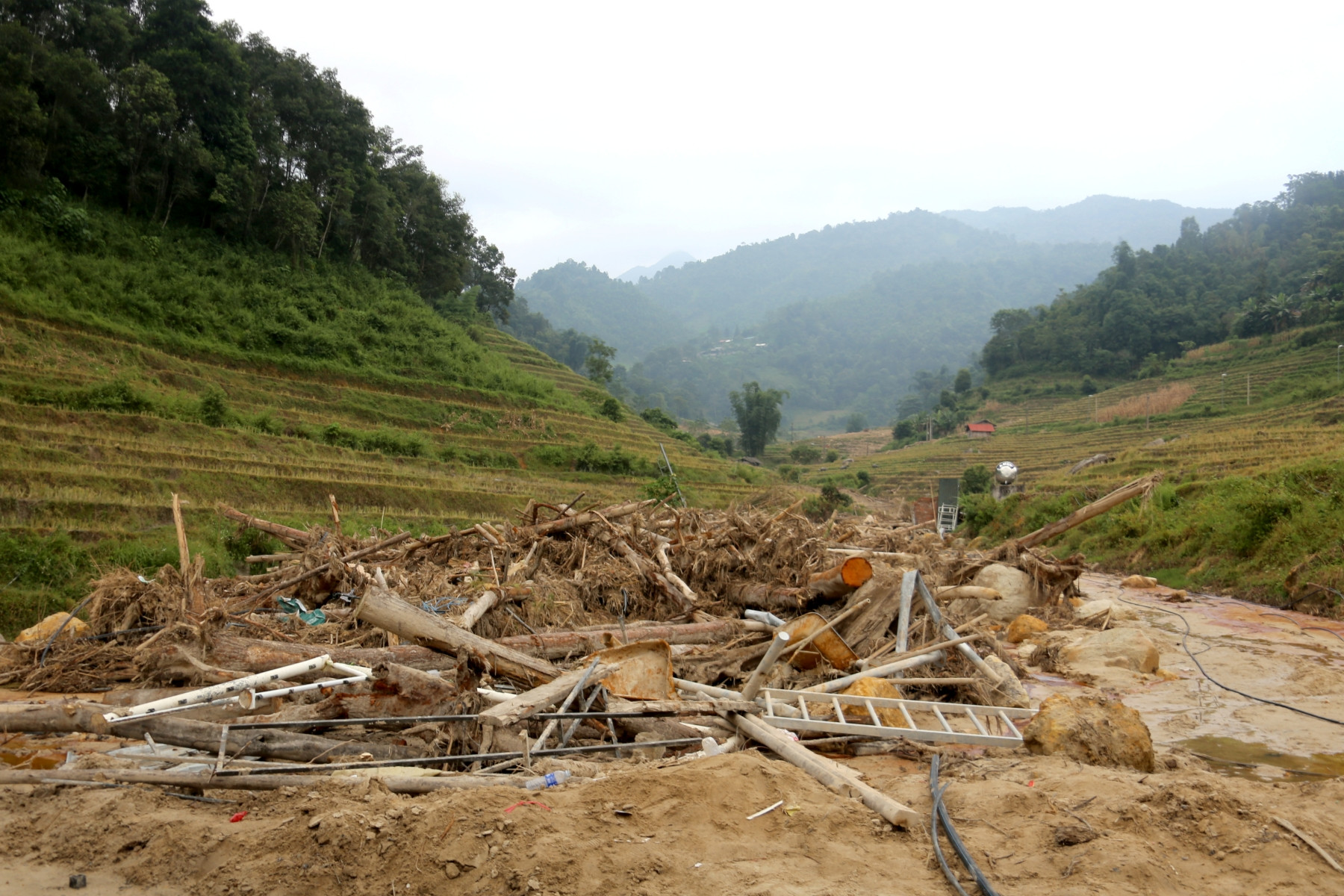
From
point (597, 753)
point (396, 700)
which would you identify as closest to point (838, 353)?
point (597, 753)

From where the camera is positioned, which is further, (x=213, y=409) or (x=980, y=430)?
(x=980, y=430)

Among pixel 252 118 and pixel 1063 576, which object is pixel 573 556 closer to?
pixel 1063 576

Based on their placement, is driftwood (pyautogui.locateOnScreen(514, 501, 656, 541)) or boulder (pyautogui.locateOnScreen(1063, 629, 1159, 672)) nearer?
boulder (pyautogui.locateOnScreen(1063, 629, 1159, 672))

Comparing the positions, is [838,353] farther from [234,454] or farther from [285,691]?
[285,691]

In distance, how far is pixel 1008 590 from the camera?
390 inches

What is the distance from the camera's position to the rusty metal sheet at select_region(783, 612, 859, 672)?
6285mm

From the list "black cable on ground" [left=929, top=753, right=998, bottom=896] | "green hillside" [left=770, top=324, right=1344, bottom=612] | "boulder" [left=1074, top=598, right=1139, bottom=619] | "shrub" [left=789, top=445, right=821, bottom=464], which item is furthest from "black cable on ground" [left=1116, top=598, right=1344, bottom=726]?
"shrub" [left=789, top=445, right=821, bottom=464]

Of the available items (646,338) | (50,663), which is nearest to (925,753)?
(50,663)

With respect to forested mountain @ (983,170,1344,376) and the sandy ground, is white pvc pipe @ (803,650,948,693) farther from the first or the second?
forested mountain @ (983,170,1344,376)

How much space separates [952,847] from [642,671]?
2359 mm

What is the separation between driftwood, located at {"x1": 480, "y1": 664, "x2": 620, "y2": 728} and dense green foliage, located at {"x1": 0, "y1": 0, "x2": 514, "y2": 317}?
2541cm

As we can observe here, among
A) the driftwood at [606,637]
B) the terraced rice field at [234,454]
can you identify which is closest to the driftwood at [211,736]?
the driftwood at [606,637]

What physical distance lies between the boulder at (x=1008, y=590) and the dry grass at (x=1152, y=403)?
37542 millimetres

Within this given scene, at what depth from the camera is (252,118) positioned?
28.6 m
